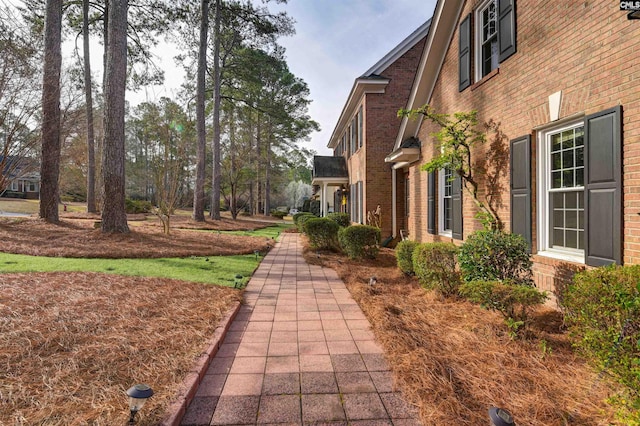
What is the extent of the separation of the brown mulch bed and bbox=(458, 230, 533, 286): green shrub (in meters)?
6.44

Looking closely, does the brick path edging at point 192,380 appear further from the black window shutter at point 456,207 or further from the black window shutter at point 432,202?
the black window shutter at point 432,202

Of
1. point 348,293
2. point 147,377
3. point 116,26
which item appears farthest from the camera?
point 116,26

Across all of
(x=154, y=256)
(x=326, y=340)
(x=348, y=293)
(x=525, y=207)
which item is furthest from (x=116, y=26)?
(x=525, y=207)

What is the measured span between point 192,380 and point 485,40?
699 centimetres

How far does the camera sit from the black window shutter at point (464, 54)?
615 centimetres

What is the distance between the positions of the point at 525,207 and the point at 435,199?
121 inches

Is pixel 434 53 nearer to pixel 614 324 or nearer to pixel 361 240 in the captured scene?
pixel 361 240

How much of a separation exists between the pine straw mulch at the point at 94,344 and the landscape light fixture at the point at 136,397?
0.11 m

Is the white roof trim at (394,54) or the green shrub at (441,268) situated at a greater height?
the white roof trim at (394,54)

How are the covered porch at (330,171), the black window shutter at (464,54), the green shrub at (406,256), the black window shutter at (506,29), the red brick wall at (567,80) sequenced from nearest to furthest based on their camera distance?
the red brick wall at (567,80)
the black window shutter at (506,29)
the green shrub at (406,256)
the black window shutter at (464,54)
the covered porch at (330,171)

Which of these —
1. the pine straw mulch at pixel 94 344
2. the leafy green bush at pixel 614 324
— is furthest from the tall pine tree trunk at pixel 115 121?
the leafy green bush at pixel 614 324

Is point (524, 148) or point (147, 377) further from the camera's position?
point (524, 148)

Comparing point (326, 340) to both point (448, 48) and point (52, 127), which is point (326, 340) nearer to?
point (448, 48)

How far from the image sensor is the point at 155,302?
13.8 ft
